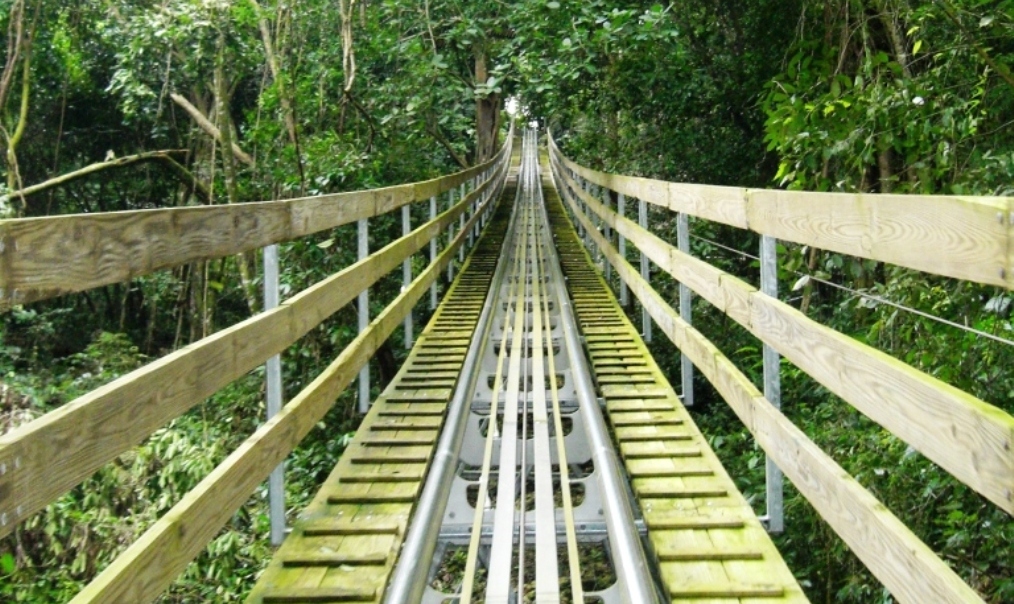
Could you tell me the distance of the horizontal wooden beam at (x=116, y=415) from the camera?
1464mm

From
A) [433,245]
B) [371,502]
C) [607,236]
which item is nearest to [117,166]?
[433,245]

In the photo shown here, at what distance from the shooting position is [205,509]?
226 cm

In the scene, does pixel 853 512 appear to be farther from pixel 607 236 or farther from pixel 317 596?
pixel 607 236

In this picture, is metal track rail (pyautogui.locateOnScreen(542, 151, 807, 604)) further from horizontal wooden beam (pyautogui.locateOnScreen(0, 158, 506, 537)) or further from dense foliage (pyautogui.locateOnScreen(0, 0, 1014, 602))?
horizontal wooden beam (pyautogui.locateOnScreen(0, 158, 506, 537))

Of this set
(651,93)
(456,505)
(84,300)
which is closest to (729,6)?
(651,93)

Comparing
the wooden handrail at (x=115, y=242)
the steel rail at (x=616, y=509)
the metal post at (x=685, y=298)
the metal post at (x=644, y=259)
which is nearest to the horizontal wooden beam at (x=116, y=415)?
the wooden handrail at (x=115, y=242)

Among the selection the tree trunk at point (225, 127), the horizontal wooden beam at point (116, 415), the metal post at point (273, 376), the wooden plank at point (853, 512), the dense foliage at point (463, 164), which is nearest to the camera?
the horizontal wooden beam at point (116, 415)

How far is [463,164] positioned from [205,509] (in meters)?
15.4

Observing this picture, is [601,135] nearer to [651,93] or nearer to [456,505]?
[651,93]

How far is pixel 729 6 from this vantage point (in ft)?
32.9

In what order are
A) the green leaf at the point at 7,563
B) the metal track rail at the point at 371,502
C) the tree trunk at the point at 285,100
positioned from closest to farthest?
the metal track rail at the point at 371,502 → the green leaf at the point at 7,563 → the tree trunk at the point at 285,100

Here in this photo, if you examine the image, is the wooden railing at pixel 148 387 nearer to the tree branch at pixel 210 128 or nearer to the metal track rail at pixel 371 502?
the metal track rail at pixel 371 502

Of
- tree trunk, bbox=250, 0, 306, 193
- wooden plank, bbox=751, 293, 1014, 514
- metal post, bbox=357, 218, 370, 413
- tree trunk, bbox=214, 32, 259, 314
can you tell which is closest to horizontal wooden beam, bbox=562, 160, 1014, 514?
wooden plank, bbox=751, 293, 1014, 514

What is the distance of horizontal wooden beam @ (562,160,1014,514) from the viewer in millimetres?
1499
